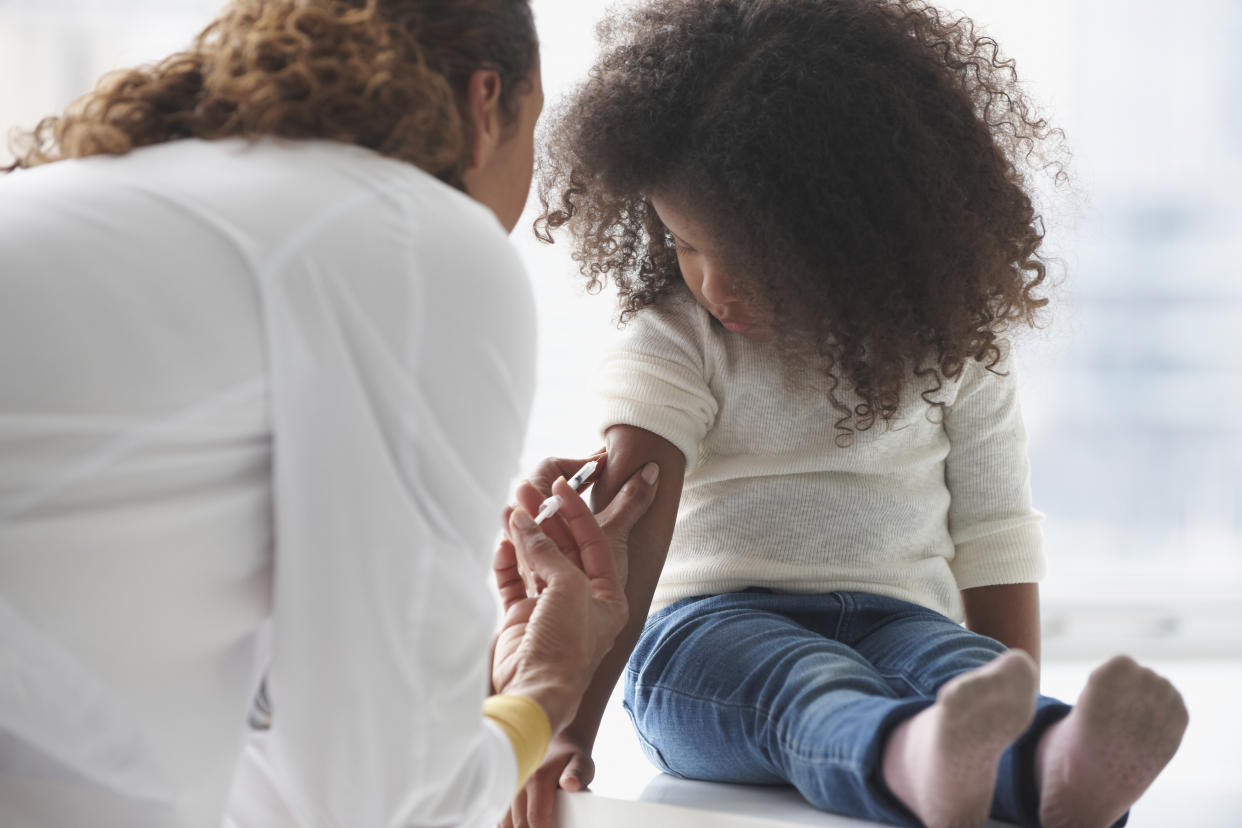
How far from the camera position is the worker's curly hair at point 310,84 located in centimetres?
79

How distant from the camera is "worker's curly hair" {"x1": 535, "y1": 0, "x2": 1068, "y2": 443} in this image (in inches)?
45.0

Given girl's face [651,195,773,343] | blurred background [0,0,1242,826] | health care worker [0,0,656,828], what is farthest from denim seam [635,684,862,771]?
blurred background [0,0,1242,826]

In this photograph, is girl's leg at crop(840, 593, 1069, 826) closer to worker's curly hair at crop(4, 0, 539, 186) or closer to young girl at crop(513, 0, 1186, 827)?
young girl at crop(513, 0, 1186, 827)

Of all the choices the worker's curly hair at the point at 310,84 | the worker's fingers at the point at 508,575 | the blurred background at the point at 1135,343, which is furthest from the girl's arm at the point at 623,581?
the blurred background at the point at 1135,343

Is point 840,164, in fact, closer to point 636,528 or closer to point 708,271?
point 708,271

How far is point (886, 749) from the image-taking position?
88cm

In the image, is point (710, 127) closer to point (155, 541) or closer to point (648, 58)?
point (648, 58)

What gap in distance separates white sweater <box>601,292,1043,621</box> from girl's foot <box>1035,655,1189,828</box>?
1.32 ft

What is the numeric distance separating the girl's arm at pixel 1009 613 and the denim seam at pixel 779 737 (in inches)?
16.0

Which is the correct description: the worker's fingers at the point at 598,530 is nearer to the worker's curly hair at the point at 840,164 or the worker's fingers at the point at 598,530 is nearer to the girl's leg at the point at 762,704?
the girl's leg at the point at 762,704

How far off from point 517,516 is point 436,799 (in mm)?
341

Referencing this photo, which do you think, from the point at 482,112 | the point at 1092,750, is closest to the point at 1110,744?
the point at 1092,750

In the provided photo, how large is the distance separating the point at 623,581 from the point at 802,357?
0.96ft

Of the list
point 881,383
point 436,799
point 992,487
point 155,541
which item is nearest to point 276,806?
point 436,799
